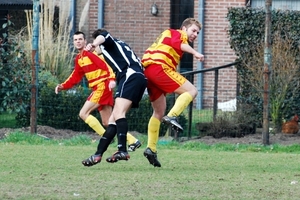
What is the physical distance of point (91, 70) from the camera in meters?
13.5

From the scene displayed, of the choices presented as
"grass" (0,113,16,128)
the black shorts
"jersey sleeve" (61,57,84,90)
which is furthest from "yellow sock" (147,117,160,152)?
"grass" (0,113,16,128)

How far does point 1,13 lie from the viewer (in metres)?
18.5

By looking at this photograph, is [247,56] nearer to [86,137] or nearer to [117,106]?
[86,137]

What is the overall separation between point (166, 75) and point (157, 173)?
1342 millimetres

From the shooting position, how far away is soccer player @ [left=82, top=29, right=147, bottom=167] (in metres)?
10.9

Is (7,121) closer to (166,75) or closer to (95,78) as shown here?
(95,78)

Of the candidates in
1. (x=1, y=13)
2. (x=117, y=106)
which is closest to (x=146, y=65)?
(x=117, y=106)

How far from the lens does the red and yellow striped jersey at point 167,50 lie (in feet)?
37.5

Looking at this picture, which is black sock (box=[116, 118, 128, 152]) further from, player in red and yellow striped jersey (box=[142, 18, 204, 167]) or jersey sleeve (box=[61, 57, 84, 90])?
jersey sleeve (box=[61, 57, 84, 90])

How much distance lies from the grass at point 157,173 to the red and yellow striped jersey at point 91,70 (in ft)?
3.30

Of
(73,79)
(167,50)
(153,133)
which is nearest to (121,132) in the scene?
(153,133)

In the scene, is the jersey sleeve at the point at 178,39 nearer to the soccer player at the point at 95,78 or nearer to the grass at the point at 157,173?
the grass at the point at 157,173

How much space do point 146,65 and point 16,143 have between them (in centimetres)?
374

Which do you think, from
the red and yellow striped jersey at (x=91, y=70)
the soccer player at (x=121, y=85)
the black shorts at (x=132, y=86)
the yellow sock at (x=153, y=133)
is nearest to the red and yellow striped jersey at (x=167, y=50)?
the soccer player at (x=121, y=85)
